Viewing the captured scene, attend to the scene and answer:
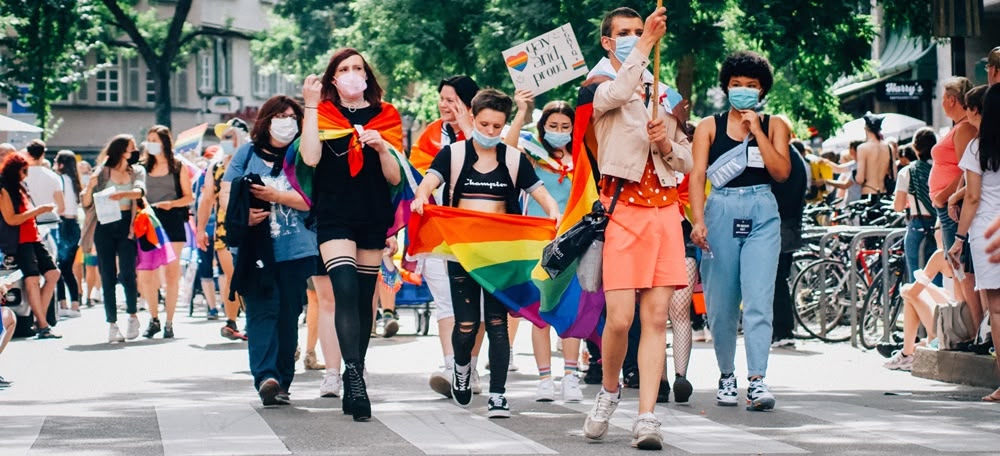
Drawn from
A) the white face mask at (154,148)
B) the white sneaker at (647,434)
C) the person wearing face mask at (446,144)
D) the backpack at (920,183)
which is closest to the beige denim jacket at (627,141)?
the white sneaker at (647,434)

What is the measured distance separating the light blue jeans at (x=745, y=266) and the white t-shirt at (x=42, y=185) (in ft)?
35.1

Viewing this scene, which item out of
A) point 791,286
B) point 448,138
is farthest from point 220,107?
point 448,138

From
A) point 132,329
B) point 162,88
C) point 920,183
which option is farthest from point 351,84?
point 162,88

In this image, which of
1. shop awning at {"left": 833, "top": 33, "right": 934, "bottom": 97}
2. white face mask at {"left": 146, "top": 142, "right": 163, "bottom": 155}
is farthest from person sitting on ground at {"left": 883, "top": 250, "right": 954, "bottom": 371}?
shop awning at {"left": 833, "top": 33, "right": 934, "bottom": 97}

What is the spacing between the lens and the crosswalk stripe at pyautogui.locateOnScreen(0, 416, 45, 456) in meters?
8.38

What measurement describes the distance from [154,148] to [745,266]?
8.48 m

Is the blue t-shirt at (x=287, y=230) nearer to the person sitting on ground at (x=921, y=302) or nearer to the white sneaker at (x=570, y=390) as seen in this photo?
the white sneaker at (x=570, y=390)

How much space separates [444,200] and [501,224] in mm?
363

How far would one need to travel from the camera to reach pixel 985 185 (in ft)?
34.8

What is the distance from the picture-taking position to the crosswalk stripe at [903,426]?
8320 millimetres

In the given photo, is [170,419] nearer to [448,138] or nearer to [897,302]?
[448,138]

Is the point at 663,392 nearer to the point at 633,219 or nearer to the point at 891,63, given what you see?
the point at 633,219

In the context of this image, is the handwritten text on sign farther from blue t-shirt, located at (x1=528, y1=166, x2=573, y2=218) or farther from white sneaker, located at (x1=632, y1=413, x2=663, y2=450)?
white sneaker, located at (x1=632, y1=413, x2=663, y2=450)

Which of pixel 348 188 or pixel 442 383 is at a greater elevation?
pixel 348 188
